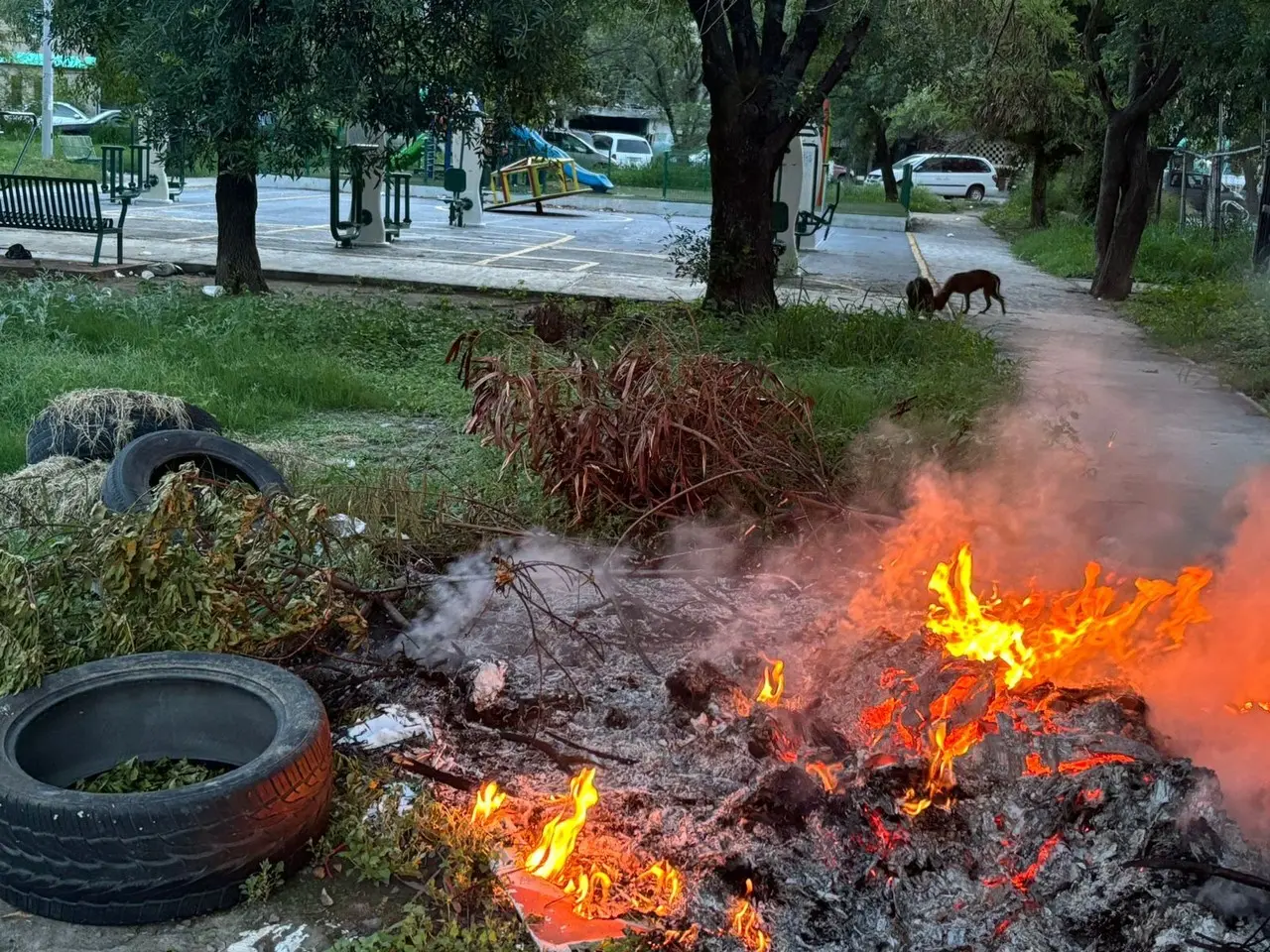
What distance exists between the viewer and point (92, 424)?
6156 millimetres

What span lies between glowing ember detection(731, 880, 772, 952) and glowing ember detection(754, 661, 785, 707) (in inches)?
38.7

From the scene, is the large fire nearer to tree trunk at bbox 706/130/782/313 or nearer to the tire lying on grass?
the tire lying on grass

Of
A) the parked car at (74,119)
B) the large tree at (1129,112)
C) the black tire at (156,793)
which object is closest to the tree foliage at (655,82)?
the parked car at (74,119)

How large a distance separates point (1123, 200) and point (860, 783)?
641 inches

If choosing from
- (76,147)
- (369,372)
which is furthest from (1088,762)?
(76,147)

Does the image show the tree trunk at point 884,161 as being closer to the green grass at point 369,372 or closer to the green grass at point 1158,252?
the green grass at point 1158,252

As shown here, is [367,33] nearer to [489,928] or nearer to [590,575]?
[590,575]

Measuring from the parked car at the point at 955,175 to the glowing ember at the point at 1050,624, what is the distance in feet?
152

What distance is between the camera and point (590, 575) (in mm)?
4887

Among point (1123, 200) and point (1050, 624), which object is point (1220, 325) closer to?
point (1123, 200)

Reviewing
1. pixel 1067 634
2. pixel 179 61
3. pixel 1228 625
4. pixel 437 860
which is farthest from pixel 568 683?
pixel 179 61

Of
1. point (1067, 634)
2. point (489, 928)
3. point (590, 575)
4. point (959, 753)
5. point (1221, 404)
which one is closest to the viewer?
point (489, 928)

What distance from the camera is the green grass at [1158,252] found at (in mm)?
19438

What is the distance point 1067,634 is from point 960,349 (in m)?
6.44
